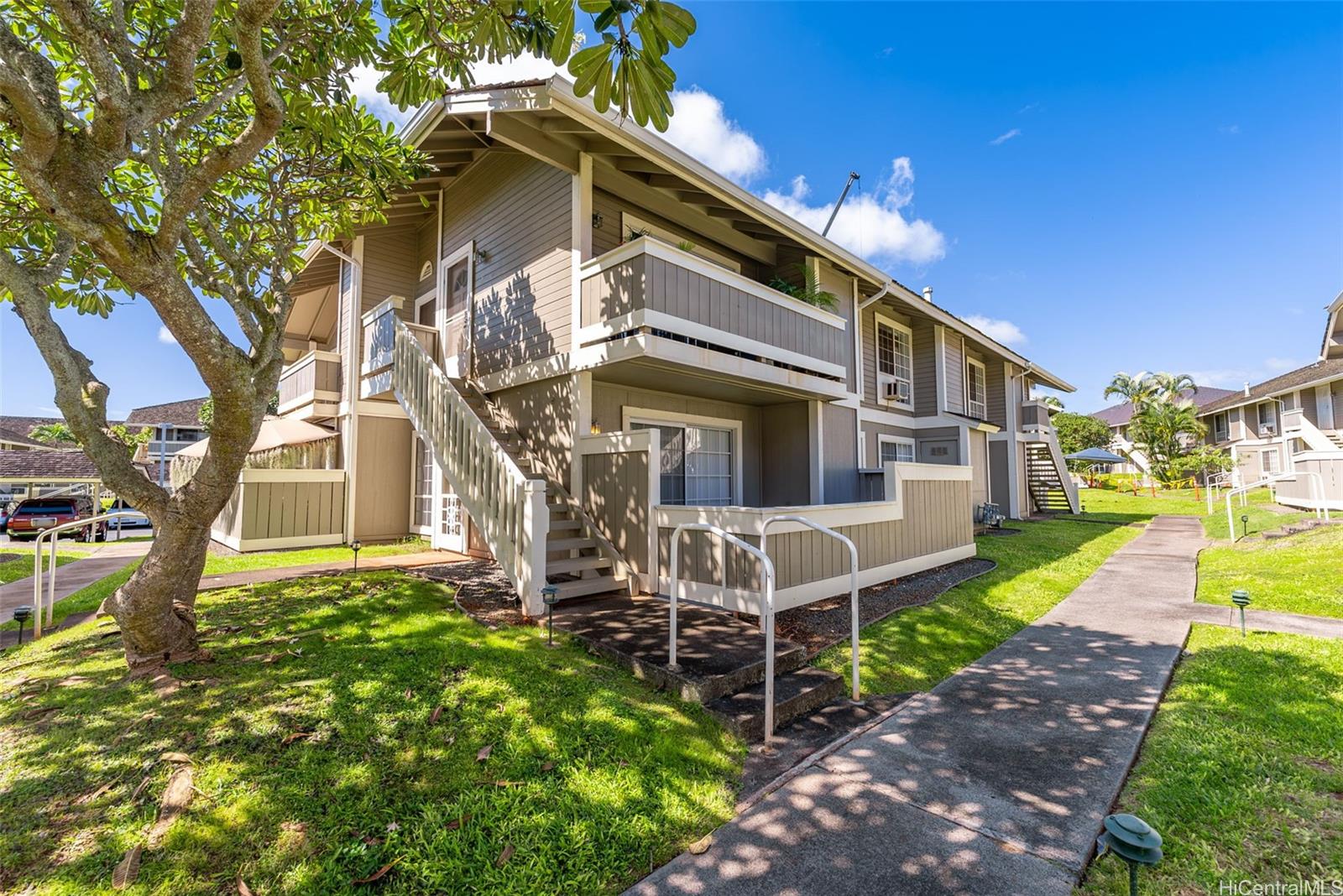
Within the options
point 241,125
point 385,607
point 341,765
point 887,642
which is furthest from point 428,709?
point 241,125

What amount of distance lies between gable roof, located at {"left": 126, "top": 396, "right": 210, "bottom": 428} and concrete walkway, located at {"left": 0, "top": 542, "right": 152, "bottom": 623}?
33876mm

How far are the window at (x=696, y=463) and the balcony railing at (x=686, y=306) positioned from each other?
68.1 inches

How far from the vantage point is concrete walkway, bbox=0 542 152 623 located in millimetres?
6973

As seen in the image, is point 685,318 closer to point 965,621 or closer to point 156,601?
point 965,621

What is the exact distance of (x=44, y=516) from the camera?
18.5m

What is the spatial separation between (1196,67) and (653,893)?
55.1 ft

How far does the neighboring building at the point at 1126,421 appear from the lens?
41.9 m

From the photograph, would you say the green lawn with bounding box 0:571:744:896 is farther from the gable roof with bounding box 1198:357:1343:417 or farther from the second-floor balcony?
the gable roof with bounding box 1198:357:1343:417

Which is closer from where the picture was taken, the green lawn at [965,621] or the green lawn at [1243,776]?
the green lawn at [1243,776]

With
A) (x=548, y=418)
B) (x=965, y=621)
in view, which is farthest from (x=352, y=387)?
(x=965, y=621)

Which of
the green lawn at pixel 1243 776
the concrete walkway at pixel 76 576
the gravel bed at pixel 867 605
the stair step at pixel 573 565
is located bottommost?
the green lawn at pixel 1243 776

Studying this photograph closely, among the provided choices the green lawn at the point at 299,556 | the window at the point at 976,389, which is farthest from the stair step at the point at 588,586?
the window at the point at 976,389

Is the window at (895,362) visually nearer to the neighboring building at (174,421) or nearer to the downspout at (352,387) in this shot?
the downspout at (352,387)

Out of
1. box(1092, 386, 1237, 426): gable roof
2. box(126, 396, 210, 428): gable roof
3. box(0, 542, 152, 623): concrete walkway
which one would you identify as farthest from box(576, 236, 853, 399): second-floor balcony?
box(1092, 386, 1237, 426): gable roof
